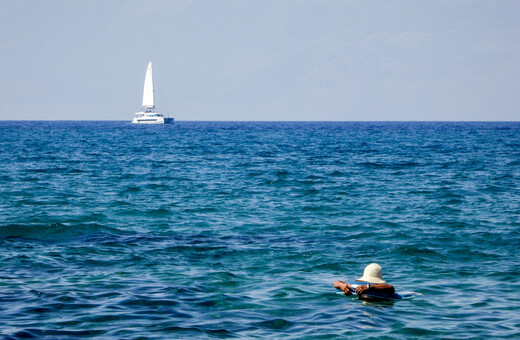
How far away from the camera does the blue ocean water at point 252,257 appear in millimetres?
11875

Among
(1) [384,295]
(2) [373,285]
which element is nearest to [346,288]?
(2) [373,285]

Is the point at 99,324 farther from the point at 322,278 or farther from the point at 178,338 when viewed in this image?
the point at 322,278

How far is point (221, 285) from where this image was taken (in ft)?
47.8

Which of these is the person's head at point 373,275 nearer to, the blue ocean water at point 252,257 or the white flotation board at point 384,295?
the white flotation board at point 384,295

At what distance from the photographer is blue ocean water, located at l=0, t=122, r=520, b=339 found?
11875mm

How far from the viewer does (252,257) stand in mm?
17625

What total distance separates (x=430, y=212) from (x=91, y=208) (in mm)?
13689

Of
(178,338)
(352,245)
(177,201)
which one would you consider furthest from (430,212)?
(178,338)

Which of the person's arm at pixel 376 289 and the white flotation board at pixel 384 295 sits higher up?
the person's arm at pixel 376 289

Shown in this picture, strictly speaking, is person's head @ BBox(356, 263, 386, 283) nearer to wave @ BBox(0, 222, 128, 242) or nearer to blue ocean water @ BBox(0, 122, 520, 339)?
blue ocean water @ BBox(0, 122, 520, 339)
